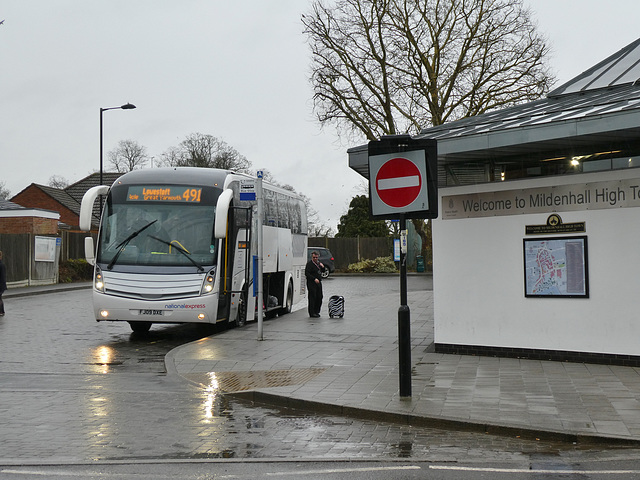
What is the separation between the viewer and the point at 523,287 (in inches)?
487

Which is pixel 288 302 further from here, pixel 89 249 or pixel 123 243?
pixel 89 249

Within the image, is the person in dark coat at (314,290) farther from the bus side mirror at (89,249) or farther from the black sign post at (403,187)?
the black sign post at (403,187)

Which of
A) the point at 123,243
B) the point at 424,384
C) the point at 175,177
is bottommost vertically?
the point at 424,384

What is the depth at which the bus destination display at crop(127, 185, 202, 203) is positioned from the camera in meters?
16.4

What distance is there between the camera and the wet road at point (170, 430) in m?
6.73

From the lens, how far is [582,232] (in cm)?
1177

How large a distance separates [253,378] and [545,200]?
511 cm

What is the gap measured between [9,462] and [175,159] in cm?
7692

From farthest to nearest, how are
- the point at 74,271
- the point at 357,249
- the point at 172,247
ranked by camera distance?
the point at 357,249, the point at 74,271, the point at 172,247

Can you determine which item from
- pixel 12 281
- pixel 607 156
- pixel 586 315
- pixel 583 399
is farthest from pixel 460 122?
pixel 12 281

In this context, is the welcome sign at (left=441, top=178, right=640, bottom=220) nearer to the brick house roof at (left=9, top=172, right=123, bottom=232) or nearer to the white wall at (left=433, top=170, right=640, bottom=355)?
the white wall at (left=433, top=170, right=640, bottom=355)

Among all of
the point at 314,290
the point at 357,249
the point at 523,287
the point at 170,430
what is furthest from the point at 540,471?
the point at 357,249

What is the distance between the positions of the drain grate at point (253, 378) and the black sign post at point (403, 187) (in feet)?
6.57

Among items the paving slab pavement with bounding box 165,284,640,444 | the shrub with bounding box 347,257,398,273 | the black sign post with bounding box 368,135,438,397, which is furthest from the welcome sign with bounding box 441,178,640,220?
the shrub with bounding box 347,257,398,273
